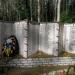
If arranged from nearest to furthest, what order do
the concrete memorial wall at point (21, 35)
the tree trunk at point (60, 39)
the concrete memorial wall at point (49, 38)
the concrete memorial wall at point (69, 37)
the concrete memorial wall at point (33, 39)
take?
the concrete memorial wall at point (21, 35) → the concrete memorial wall at point (33, 39) → the concrete memorial wall at point (49, 38) → the tree trunk at point (60, 39) → the concrete memorial wall at point (69, 37)

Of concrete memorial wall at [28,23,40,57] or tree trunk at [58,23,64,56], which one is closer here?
concrete memorial wall at [28,23,40,57]

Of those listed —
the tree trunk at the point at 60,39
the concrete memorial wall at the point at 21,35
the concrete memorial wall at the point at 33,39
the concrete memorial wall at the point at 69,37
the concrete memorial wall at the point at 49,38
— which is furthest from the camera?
the concrete memorial wall at the point at 69,37

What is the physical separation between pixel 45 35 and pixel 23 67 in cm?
255

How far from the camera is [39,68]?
12.4m

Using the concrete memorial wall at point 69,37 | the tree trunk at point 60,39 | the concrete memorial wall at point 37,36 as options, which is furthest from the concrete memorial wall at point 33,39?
the concrete memorial wall at point 69,37

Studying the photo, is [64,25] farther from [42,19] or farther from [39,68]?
[42,19]

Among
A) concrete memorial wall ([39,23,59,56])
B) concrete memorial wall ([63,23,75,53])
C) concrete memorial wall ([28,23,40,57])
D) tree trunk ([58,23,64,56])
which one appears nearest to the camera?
concrete memorial wall ([28,23,40,57])

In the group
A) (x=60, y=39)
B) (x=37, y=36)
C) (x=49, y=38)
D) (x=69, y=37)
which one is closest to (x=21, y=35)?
(x=37, y=36)

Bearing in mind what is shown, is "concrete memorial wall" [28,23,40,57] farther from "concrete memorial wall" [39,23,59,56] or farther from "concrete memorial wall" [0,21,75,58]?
"concrete memorial wall" [39,23,59,56]

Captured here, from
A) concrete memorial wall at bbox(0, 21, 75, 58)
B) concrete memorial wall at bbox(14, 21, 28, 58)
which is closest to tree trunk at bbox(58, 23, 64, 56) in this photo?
concrete memorial wall at bbox(0, 21, 75, 58)

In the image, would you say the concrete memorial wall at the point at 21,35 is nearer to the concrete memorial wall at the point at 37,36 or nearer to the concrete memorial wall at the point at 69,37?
the concrete memorial wall at the point at 37,36

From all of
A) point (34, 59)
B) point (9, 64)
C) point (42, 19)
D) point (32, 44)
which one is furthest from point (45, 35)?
point (42, 19)

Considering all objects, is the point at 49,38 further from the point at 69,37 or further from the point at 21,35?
the point at 21,35

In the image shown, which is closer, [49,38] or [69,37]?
[49,38]
